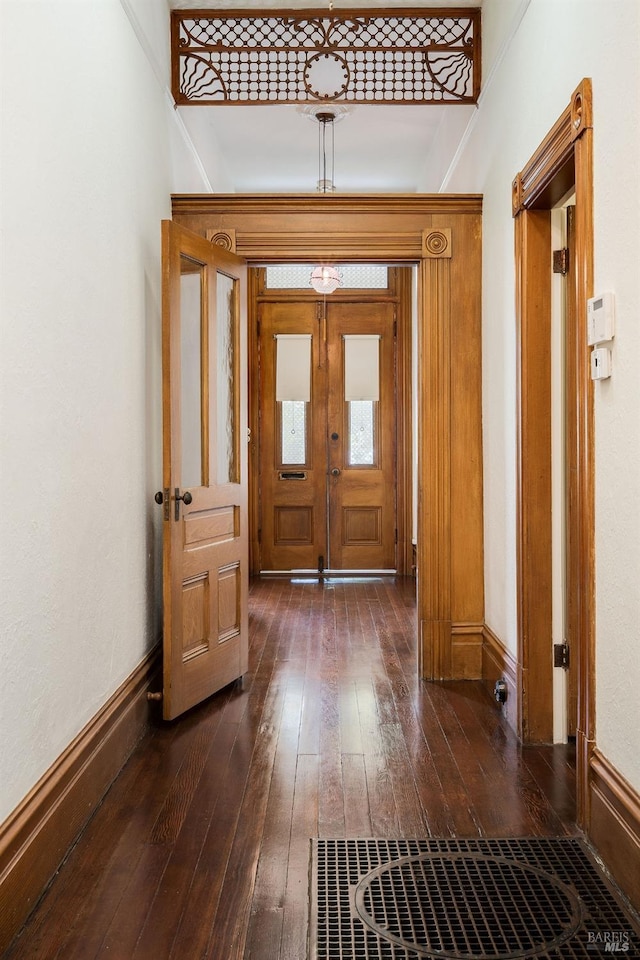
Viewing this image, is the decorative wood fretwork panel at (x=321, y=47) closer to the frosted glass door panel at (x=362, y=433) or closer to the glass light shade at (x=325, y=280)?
the glass light shade at (x=325, y=280)

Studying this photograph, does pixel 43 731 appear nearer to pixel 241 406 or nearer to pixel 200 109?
pixel 241 406

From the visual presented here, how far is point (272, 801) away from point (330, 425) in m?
5.33

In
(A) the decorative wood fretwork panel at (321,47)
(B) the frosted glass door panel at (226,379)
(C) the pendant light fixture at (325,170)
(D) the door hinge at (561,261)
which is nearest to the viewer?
(D) the door hinge at (561,261)

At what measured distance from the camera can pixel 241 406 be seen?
4.21 meters

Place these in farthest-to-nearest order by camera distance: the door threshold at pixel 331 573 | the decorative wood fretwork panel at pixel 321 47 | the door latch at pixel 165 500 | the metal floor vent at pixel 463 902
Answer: the door threshold at pixel 331 573
the decorative wood fretwork panel at pixel 321 47
the door latch at pixel 165 500
the metal floor vent at pixel 463 902

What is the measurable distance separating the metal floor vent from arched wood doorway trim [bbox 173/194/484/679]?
6.26 feet

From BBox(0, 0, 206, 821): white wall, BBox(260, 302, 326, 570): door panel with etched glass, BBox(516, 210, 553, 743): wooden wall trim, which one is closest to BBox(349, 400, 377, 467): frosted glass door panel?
BBox(260, 302, 326, 570): door panel with etched glass

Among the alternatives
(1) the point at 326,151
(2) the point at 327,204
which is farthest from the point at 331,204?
(1) the point at 326,151

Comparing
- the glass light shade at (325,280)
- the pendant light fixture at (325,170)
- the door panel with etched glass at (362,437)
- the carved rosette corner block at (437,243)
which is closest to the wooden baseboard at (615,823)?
the carved rosette corner block at (437,243)

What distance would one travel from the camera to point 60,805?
229 cm

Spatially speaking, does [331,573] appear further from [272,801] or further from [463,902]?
[463,902]

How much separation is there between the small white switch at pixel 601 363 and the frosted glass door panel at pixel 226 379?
2.09m

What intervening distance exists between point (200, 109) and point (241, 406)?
7.78 feet

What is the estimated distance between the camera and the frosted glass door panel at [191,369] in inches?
142
